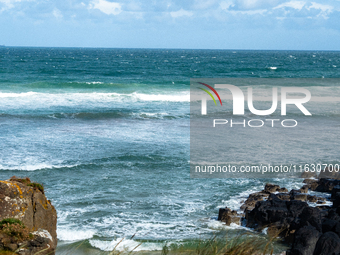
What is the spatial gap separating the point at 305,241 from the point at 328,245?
0.49 metres

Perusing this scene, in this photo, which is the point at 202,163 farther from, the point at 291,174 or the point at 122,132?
the point at 122,132

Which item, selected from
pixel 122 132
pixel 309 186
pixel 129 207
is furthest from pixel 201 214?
pixel 122 132

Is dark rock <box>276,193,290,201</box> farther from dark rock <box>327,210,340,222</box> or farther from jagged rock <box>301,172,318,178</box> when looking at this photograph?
jagged rock <box>301,172,318,178</box>

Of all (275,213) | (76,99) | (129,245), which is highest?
(76,99)

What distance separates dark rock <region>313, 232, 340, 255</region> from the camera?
741 cm

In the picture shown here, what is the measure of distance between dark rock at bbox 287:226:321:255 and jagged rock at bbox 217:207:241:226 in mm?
2212

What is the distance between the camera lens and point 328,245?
752 cm

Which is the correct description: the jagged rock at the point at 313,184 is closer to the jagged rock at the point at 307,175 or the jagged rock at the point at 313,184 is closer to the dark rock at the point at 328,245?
the jagged rock at the point at 307,175

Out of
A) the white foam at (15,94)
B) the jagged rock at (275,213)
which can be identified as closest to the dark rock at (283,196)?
the jagged rock at (275,213)

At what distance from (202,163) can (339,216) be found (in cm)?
665

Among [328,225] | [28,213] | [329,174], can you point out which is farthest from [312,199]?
[28,213]

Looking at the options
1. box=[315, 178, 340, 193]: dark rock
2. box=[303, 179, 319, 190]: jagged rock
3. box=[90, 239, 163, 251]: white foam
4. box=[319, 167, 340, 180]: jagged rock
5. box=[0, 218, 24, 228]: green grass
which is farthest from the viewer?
box=[319, 167, 340, 180]: jagged rock

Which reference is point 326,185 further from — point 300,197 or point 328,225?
point 328,225

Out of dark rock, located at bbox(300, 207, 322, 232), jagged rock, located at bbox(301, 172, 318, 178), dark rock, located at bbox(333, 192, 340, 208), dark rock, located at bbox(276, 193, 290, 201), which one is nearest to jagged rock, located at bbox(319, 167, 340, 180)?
jagged rock, located at bbox(301, 172, 318, 178)
